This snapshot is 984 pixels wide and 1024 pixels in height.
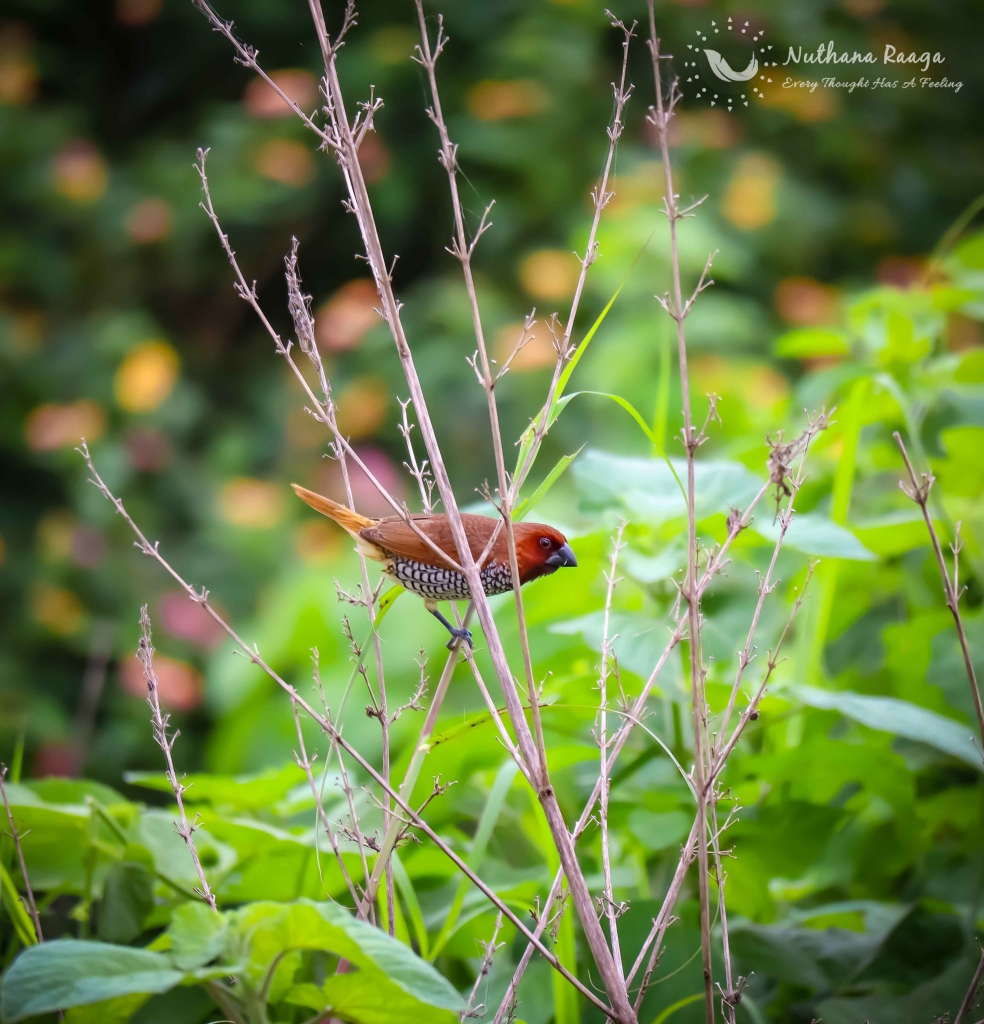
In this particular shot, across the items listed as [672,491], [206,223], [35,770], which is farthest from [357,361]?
[672,491]

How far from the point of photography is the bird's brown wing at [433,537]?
1187 mm

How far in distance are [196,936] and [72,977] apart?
12cm

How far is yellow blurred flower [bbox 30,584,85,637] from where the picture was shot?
3152 millimetres

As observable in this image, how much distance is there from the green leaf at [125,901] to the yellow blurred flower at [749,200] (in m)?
3.14

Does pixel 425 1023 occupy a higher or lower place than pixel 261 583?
lower

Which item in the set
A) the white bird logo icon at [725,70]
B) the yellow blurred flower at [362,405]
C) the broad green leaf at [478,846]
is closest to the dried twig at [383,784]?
the broad green leaf at [478,846]

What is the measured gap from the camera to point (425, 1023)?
0.83 meters

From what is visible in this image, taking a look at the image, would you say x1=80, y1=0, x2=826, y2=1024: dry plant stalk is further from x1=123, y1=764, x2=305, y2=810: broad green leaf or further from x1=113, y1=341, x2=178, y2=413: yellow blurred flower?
x1=113, y1=341, x2=178, y2=413: yellow blurred flower

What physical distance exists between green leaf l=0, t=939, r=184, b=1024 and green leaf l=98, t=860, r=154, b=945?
1.49ft

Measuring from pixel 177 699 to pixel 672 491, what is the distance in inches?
77.6

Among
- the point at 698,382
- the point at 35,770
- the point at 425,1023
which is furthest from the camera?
the point at 698,382

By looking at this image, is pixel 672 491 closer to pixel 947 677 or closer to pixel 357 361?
pixel 947 677

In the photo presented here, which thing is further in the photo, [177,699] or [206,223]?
[206,223]

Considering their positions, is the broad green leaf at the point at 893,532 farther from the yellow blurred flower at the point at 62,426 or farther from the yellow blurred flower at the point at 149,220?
the yellow blurred flower at the point at 149,220
